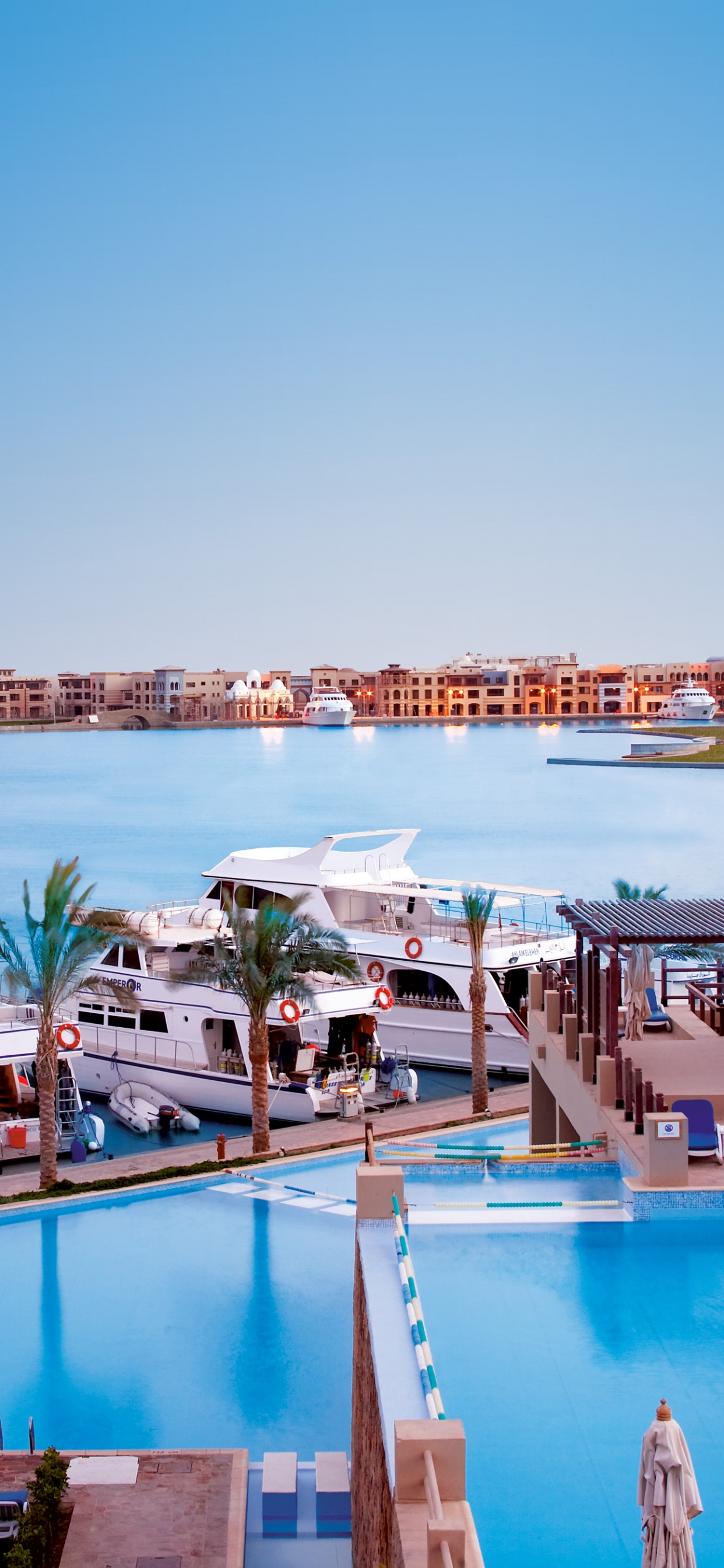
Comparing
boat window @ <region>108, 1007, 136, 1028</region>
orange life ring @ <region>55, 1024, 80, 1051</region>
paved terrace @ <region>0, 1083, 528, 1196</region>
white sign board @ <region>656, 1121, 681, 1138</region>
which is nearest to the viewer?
white sign board @ <region>656, 1121, 681, 1138</region>

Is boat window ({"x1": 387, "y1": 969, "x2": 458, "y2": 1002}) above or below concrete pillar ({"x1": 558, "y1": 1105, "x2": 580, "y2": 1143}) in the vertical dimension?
below

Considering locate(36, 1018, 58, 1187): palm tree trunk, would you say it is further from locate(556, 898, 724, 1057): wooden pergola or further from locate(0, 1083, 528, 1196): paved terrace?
locate(556, 898, 724, 1057): wooden pergola

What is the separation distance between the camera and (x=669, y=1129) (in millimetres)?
9875

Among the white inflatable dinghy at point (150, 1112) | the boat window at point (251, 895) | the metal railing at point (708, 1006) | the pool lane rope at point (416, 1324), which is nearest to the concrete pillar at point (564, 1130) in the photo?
the metal railing at point (708, 1006)

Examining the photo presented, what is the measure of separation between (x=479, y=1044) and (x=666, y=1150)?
10999mm

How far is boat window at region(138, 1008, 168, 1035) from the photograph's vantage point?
25094 millimetres

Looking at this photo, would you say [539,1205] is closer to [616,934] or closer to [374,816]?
[616,934]

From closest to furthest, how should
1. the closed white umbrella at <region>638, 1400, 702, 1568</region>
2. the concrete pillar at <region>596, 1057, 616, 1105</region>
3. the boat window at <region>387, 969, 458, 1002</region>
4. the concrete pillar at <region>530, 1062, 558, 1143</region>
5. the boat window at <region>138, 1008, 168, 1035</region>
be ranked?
the closed white umbrella at <region>638, 1400, 702, 1568</region> → the concrete pillar at <region>596, 1057, 616, 1105</region> → the concrete pillar at <region>530, 1062, 558, 1143</region> → the boat window at <region>138, 1008, 168, 1035</region> → the boat window at <region>387, 969, 458, 1002</region>

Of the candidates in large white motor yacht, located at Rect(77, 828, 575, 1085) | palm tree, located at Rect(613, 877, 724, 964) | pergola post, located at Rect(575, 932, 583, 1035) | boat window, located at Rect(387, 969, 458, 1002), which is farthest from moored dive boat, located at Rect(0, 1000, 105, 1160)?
palm tree, located at Rect(613, 877, 724, 964)

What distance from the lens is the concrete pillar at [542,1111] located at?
Result: 15664mm

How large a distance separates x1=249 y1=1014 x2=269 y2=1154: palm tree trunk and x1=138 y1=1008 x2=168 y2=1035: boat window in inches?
247

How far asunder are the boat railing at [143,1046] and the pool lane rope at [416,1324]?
15.6 m

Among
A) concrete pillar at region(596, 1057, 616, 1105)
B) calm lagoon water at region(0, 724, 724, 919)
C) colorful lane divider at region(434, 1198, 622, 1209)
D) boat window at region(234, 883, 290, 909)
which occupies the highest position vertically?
concrete pillar at region(596, 1057, 616, 1105)

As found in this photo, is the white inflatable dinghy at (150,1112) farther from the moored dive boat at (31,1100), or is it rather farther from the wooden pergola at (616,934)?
the wooden pergola at (616,934)
